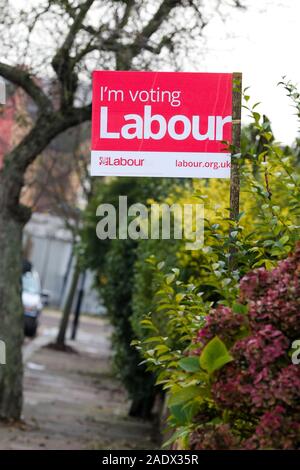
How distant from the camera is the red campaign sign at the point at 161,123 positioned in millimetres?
5285

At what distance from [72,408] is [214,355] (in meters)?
12.8

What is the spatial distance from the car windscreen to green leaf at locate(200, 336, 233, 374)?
24.7 metres

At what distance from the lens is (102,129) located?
212 inches

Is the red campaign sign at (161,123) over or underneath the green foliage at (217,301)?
over

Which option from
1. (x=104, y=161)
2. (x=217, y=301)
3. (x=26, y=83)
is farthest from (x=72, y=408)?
(x=217, y=301)

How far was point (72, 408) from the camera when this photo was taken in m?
16.1

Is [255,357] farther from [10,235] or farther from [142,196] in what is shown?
[142,196]

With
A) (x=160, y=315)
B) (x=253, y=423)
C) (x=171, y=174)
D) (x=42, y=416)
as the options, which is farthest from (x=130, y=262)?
(x=253, y=423)

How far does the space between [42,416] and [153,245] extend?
3.97 metres

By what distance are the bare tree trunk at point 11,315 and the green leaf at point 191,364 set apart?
9645mm

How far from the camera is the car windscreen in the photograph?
28359 millimetres

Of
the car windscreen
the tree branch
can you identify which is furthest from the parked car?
the tree branch

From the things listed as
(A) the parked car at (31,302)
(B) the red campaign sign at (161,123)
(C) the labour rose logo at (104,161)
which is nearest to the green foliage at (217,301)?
(B) the red campaign sign at (161,123)

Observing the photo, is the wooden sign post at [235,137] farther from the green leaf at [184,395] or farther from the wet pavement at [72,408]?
the wet pavement at [72,408]
